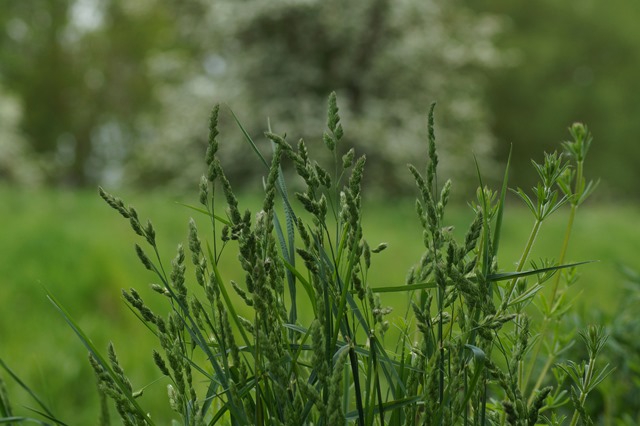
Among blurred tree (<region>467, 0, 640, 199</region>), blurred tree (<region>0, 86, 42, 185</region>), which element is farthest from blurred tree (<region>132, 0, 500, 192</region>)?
blurred tree (<region>467, 0, 640, 199</region>)

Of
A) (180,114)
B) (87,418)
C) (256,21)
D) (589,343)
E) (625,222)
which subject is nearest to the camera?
(589,343)

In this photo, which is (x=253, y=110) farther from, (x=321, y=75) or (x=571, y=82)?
(x=571, y=82)

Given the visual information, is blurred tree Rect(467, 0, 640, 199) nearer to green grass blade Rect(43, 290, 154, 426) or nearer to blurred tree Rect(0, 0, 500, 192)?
blurred tree Rect(0, 0, 500, 192)

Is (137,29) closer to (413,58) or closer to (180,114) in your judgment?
(180,114)

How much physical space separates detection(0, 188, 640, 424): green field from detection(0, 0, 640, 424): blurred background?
0.03 meters

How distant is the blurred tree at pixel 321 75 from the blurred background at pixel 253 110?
59 mm

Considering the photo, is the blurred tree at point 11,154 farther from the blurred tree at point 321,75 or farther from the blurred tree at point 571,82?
the blurred tree at point 571,82

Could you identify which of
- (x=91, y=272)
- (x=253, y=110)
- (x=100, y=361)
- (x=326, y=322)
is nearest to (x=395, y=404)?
(x=326, y=322)

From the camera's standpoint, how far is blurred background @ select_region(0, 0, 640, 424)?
7027 millimetres

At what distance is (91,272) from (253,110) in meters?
14.2

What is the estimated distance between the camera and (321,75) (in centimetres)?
2103

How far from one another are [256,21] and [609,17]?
21.5 metres

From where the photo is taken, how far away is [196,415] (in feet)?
3.47

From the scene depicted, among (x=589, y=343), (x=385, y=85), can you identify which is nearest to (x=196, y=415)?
(x=589, y=343)
